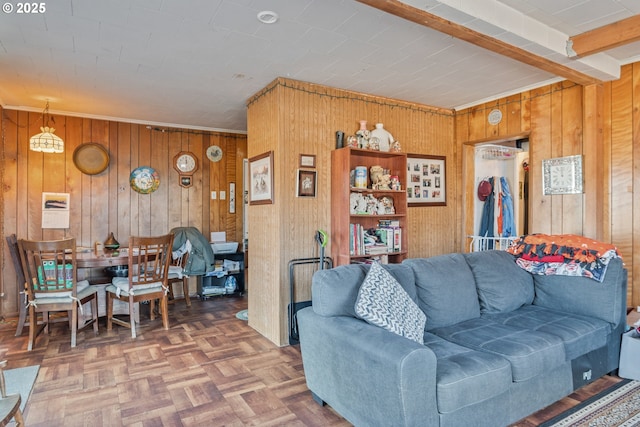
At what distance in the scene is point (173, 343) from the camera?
345 centimetres

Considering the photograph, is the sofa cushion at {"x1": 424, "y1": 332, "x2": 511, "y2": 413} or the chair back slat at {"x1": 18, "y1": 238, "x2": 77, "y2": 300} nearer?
the sofa cushion at {"x1": 424, "y1": 332, "x2": 511, "y2": 413}

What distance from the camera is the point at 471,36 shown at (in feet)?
7.77

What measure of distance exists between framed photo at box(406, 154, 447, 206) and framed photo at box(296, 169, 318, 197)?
4.20 ft

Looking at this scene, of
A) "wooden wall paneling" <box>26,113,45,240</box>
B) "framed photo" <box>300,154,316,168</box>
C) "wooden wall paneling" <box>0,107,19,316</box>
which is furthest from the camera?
"wooden wall paneling" <box>26,113,45,240</box>

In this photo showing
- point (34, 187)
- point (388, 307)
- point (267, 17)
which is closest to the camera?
point (388, 307)

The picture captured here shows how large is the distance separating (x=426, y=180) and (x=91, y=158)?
163 inches

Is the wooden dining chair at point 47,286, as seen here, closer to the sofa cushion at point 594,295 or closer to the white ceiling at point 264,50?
the white ceiling at point 264,50

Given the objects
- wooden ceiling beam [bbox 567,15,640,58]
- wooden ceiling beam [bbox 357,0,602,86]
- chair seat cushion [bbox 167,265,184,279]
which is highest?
wooden ceiling beam [bbox 567,15,640,58]

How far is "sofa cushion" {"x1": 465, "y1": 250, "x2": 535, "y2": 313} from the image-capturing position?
2713 millimetres

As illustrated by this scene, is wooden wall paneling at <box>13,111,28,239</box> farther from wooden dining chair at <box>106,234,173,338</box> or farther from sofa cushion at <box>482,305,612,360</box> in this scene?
sofa cushion at <box>482,305,612,360</box>

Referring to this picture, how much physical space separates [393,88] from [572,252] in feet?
7.03

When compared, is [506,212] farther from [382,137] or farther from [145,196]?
[145,196]

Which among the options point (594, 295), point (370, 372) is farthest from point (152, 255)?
point (594, 295)

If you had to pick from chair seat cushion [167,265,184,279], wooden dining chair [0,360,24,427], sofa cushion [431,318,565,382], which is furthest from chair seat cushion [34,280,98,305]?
sofa cushion [431,318,565,382]
